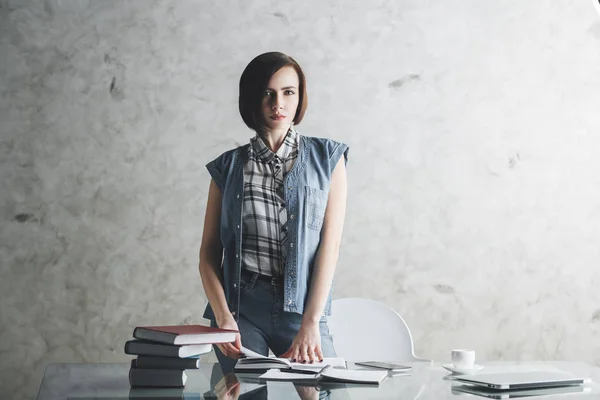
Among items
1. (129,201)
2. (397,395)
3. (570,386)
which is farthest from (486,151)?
(397,395)

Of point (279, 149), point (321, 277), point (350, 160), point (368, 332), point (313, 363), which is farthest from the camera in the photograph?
point (350, 160)

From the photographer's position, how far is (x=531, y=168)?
3158 millimetres

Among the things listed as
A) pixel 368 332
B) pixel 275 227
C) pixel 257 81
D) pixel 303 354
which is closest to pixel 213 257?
pixel 275 227

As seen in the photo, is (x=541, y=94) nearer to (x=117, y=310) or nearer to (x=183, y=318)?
(x=183, y=318)

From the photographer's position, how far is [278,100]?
2.12 meters

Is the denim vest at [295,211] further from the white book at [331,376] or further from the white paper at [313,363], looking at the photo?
the white book at [331,376]

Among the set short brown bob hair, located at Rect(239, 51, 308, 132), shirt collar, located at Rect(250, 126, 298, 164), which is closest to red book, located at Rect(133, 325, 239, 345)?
shirt collar, located at Rect(250, 126, 298, 164)

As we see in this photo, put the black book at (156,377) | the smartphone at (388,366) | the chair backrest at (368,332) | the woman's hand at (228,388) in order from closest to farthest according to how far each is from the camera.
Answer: the woman's hand at (228,388), the black book at (156,377), the smartphone at (388,366), the chair backrest at (368,332)

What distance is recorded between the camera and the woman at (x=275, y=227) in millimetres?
1866

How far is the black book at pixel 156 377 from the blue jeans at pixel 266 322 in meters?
0.45

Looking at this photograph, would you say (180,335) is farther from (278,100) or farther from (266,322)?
(278,100)

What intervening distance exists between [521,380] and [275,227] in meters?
0.83

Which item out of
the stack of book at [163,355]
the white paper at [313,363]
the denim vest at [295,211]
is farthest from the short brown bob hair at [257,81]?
the stack of book at [163,355]

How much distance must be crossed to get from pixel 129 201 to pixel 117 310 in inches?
17.8
